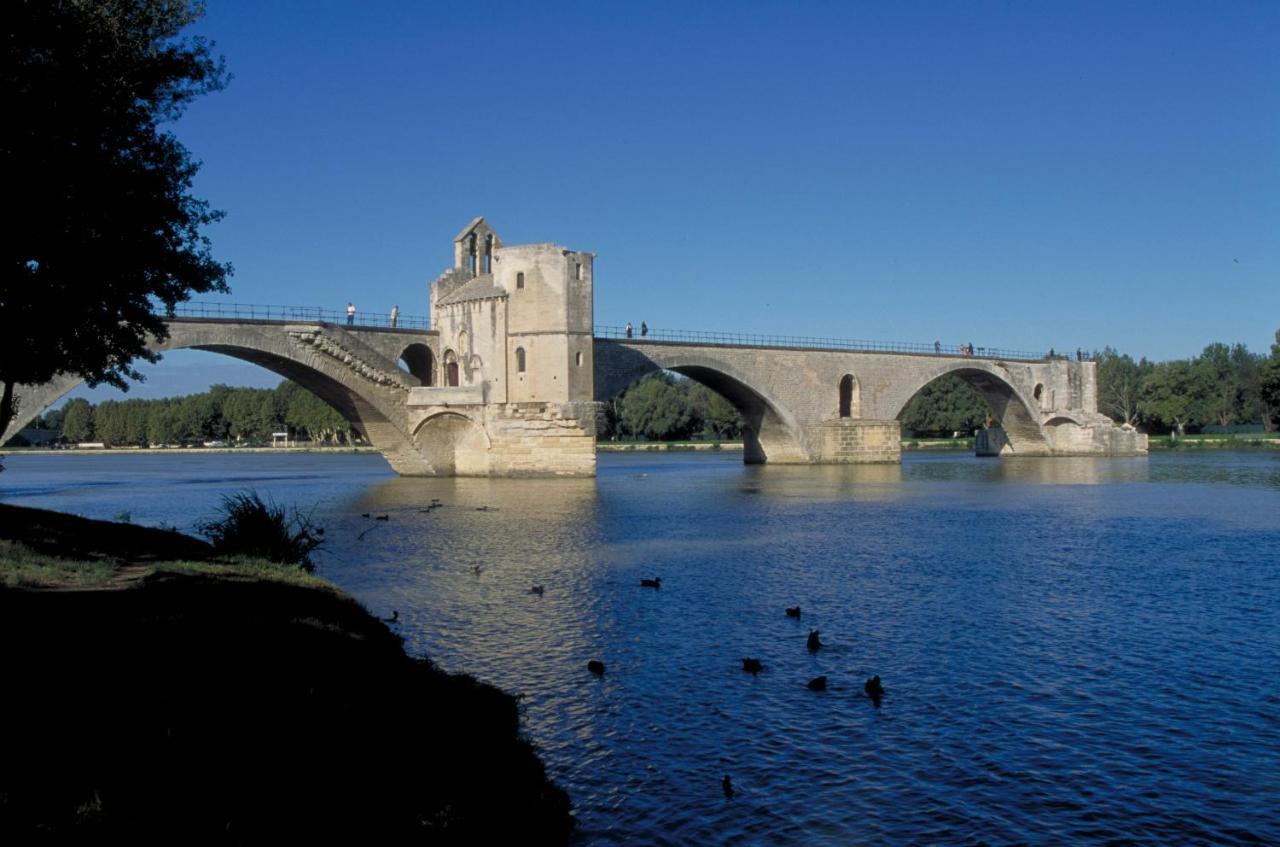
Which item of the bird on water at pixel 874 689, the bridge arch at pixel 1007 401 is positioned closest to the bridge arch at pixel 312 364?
the bird on water at pixel 874 689

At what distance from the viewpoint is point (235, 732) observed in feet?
25.3

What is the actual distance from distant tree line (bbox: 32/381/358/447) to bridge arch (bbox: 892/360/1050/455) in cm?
6774

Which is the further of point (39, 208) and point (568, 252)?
point (568, 252)

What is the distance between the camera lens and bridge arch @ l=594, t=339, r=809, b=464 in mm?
57062

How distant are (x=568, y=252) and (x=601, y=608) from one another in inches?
1437

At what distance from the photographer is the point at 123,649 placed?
930 centimetres

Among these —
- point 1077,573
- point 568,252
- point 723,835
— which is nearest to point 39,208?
point 723,835

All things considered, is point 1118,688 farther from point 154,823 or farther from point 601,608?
point 154,823

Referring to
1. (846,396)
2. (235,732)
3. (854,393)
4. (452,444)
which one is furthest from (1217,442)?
(235,732)

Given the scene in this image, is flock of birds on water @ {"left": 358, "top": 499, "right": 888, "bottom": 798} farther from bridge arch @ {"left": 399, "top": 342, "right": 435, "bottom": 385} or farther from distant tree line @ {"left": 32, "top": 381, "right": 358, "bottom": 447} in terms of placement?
distant tree line @ {"left": 32, "top": 381, "right": 358, "bottom": 447}

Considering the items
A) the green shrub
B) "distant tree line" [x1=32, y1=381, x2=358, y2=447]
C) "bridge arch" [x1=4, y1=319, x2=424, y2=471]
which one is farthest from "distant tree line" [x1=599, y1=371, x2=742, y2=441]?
the green shrub

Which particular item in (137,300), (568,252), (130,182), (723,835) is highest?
(568,252)

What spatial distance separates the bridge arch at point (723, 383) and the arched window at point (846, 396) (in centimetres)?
595

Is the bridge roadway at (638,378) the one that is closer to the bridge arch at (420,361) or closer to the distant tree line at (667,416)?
the bridge arch at (420,361)
